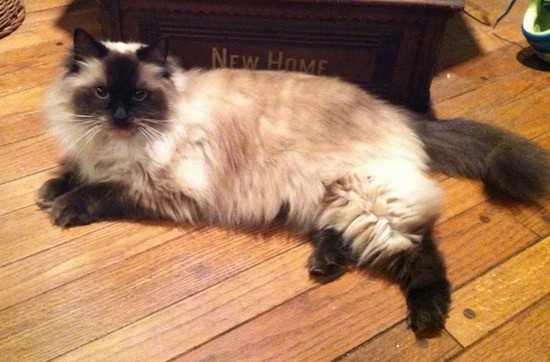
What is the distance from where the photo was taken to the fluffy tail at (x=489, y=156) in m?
1.43

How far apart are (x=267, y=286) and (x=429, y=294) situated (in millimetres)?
389

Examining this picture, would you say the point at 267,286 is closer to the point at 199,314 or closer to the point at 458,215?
the point at 199,314

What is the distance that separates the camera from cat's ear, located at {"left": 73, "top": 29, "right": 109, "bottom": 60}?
4.17 ft

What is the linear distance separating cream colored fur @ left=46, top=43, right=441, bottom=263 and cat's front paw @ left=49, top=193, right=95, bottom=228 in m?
0.08

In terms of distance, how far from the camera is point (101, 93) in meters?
1.31

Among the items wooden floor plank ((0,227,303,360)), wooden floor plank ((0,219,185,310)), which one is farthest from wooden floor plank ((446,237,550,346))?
wooden floor plank ((0,219,185,310))

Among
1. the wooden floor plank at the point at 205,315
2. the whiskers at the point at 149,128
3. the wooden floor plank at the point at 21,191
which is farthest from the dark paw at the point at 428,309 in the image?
the wooden floor plank at the point at 21,191

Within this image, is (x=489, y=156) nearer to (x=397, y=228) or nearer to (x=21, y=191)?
(x=397, y=228)

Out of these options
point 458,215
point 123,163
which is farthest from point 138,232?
point 458,215

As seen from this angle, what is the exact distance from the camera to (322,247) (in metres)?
1.36

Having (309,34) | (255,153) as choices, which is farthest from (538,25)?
(255,153)

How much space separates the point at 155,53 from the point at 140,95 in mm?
114

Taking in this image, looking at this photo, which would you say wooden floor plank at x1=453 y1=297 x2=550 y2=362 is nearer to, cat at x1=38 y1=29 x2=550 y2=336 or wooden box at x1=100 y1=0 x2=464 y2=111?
cat at x1=38 y1=29 x2=550 y2=336

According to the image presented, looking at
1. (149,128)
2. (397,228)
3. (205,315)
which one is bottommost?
(205,315)
